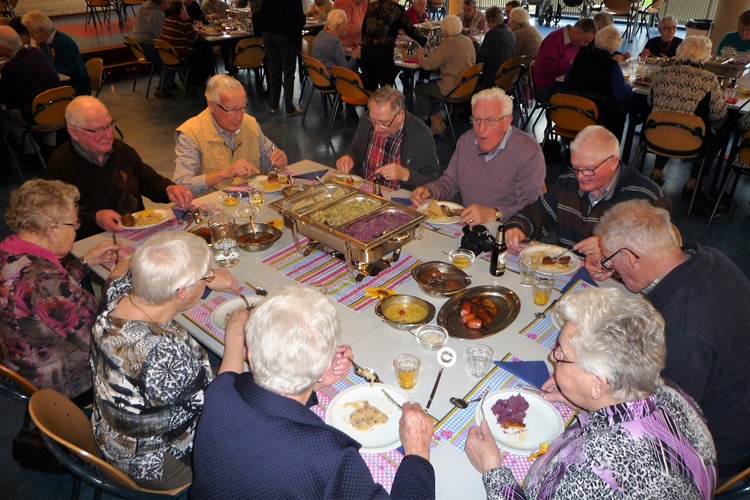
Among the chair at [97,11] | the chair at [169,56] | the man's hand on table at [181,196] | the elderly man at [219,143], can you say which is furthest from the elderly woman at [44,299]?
the chair at [97,11]

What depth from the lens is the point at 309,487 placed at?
4.66ft

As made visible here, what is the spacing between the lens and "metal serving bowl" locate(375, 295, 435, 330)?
91.8 inches

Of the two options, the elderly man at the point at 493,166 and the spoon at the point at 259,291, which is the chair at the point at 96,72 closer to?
the elderly man at the point at 493,166

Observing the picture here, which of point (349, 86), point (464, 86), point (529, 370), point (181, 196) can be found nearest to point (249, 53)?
point (349, 86)

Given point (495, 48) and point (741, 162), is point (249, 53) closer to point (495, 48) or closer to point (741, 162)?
point (495, 48)

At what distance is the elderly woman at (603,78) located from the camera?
5.82 meters

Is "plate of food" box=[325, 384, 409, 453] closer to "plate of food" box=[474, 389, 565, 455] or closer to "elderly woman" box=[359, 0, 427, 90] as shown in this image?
"plate of food" box=[474, 389, 565, 455]

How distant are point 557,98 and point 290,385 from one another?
16.7ft

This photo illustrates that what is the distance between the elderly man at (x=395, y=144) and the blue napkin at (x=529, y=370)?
6.13 ft

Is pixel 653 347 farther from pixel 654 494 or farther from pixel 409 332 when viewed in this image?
pixel 409 332

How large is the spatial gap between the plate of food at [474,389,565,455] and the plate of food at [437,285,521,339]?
380mm

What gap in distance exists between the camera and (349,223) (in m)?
2.77

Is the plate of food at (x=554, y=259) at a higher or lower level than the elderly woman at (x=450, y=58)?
lower

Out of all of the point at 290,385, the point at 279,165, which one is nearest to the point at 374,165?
the point at 279,165
